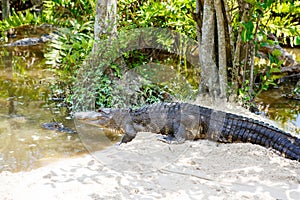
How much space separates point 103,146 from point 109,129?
0.49 metres

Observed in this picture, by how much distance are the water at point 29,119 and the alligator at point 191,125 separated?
62 centimetres

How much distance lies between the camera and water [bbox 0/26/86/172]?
5.04 m

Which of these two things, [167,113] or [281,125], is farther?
[281,125]

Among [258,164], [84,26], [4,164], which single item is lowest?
[4,164]

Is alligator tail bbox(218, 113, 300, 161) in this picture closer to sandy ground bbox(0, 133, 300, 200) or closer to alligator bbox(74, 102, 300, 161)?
alligator bbox(74, 102, 300, 161)

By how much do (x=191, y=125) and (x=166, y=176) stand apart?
1.29m

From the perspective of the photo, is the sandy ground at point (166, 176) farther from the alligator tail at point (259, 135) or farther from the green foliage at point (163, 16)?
the green foliage at point (163, 16)

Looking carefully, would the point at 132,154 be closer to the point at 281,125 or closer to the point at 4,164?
the point at 4,164

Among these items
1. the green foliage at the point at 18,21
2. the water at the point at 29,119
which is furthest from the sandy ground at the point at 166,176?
the green foliage at the point at 18,21

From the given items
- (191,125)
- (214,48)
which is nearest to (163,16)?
(214,48)

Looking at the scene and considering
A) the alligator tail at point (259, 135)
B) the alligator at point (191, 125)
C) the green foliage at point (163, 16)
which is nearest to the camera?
the alligator tail at point (259, 135)

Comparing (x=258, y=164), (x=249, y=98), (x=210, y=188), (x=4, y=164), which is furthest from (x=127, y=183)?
(x=249, y=98)

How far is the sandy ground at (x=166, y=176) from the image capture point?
12.2 feet

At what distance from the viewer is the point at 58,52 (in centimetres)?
805
